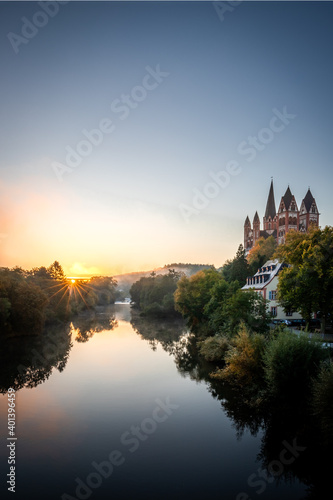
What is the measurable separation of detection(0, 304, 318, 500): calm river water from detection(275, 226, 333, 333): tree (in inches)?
454

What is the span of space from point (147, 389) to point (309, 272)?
18.3 meters

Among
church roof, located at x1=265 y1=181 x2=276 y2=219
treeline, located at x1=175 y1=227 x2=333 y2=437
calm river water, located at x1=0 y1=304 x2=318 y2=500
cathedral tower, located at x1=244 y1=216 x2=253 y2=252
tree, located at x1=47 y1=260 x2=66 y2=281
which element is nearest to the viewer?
calm river water, located at x1=0 y1=304 x2=318 y2=500

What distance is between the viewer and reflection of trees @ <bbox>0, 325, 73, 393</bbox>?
27656 millimetres

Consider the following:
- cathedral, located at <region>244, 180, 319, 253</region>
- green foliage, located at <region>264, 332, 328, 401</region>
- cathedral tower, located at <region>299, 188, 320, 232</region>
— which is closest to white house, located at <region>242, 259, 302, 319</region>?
green foliage, located at <region>264, 332, 328, 401</region>

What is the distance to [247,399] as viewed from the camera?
866 inches

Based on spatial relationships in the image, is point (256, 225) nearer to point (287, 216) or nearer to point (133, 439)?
point (287, 216)

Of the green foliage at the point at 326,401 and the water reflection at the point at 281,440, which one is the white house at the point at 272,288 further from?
the green foliage at the point at 326,401

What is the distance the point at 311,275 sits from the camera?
31.8 m

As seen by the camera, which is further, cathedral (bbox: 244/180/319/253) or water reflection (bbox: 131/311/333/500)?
cathedral (bbox: 244/180/319/253)

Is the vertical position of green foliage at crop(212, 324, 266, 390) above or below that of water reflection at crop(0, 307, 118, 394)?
above

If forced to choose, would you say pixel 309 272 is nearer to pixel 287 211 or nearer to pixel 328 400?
pixel 328 400

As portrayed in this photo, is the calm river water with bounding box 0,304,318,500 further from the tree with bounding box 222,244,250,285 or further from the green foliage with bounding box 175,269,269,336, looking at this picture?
the tree with bounding box 222,244,250,285

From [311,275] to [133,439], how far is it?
22.5 metres

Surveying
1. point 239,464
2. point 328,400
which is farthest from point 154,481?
point 328,400
